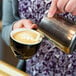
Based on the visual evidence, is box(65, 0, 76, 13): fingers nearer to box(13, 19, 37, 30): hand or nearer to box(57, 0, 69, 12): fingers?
box(57, 0, 69, 12): fingers

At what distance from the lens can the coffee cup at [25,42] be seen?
50 cm

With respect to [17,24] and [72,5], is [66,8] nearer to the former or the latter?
[72,5]

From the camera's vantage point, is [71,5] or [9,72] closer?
[71,5]

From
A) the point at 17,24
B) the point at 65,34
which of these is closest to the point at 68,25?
the point at 65,34

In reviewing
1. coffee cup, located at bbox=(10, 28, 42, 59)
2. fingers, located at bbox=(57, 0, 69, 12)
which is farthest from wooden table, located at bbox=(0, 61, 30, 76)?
fingers, located at bbox=(57, 0, 69, 12)

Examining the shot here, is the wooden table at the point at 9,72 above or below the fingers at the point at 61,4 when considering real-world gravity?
below

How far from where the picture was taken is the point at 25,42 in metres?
0.51

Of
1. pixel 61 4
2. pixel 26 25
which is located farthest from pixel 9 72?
pixel 61 4

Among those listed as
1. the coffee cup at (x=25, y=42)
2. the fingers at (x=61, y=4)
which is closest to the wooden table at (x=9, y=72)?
the coffee cup at (x=25, y=42)

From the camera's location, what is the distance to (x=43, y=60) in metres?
0.67

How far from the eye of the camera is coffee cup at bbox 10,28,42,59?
50 cm

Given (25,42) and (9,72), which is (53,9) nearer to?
(25,42)

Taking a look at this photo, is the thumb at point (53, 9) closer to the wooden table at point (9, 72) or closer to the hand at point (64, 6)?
the hand at point (64, 6)

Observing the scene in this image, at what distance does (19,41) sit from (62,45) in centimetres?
9
